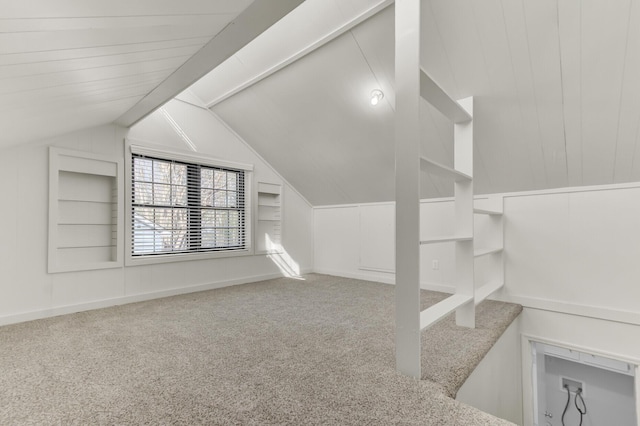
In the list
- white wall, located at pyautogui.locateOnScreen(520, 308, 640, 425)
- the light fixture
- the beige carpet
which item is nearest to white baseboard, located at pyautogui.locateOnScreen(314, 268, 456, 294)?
the beige carpet

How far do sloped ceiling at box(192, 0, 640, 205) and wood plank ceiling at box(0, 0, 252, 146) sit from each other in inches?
51.6

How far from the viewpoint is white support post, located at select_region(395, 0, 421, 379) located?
1.57m

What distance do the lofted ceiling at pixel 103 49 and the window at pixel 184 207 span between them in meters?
1.10

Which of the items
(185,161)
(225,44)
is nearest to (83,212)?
(185,161)

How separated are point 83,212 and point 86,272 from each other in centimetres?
59

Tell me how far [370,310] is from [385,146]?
1753mm

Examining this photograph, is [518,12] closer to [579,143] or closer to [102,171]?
[579,143]

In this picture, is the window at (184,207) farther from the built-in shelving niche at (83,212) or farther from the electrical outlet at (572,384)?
the electrical outlet at (572,384)

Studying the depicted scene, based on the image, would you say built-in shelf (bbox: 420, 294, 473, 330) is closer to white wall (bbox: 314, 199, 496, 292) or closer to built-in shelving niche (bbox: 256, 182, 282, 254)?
white wall (bbox: 314, 199, 496, 292)

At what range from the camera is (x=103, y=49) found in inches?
55.0

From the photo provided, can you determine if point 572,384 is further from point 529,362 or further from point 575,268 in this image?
point 575,268

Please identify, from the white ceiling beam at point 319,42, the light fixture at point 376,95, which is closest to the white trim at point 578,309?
the light fixture at point 376,95

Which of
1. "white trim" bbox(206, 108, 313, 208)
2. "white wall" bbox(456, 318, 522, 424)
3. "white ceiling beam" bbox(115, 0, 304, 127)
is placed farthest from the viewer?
"white trim" bbox(206, 108, 313, 208)

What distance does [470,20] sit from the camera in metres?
2.06
